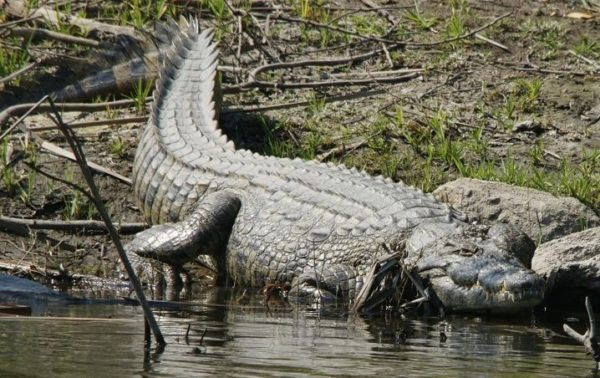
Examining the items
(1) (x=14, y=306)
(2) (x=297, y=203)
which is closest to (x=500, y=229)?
(2) (x=297, y=203)

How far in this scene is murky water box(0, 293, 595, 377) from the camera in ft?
13.5

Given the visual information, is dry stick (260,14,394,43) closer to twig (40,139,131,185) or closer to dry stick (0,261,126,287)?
twig (40,139,131,185)

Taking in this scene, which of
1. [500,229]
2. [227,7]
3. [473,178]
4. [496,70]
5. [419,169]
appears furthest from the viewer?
[227,7]

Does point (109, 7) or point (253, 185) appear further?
point (109, 7)

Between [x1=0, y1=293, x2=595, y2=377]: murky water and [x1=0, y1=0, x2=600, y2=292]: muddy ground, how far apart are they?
5.40ft

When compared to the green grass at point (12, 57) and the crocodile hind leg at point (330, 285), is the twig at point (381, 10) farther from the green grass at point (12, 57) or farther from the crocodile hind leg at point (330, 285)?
the crocodile hind leg at point (330, 285)

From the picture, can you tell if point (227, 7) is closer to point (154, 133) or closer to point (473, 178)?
point (154, 133)

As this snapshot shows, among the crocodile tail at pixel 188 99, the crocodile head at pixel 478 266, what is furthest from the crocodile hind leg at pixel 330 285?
the crocodile tail at pixel 188 99

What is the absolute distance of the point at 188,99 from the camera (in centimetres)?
848

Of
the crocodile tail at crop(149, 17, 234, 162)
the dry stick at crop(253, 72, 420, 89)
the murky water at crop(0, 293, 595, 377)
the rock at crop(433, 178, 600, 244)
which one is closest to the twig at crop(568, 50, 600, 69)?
the dry stick at crop(253, 72, 420, 89)

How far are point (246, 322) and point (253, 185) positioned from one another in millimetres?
1874

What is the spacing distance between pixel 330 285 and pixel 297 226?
0.57 metres

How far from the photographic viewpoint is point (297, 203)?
22.8 ft

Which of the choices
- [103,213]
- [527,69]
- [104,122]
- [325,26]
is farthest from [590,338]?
[325,26]
